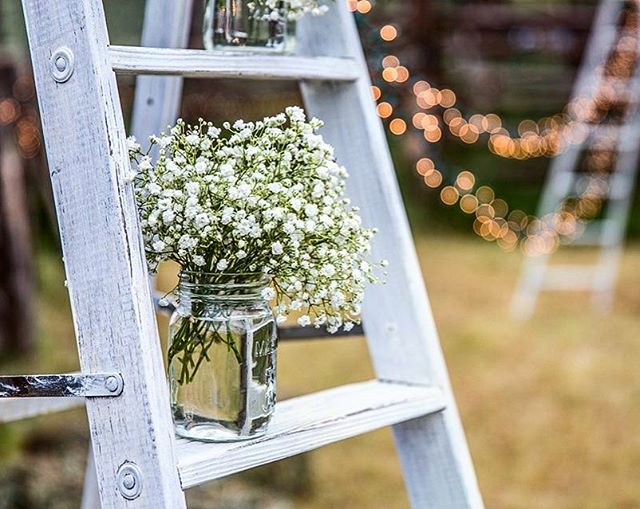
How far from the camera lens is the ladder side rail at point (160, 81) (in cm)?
138

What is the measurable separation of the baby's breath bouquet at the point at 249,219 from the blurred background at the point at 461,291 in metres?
0.84

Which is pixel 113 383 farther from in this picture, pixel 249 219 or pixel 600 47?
pixel 600 47

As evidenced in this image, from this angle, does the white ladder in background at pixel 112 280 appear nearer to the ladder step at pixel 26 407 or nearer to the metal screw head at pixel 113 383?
the metal screw head at pixel 113 383

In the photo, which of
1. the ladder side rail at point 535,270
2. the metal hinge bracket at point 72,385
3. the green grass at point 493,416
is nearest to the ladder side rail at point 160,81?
the metal hinge bracket at point 72,385

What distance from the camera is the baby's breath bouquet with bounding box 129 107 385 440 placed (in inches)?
40.7

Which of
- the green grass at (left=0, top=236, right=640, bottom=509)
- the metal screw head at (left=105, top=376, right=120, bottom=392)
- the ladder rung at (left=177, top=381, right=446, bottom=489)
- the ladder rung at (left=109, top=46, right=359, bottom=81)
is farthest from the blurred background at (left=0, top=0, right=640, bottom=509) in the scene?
the metal screw head at (left=105, top=376, right=120, bottom=392)

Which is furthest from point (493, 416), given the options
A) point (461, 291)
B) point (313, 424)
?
point (313, 424)

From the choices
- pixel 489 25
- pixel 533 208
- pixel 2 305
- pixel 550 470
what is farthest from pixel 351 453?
pixel 489 25

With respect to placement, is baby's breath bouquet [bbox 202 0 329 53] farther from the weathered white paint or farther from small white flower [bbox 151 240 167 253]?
the weathered white paint

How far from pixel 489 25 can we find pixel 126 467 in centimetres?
700

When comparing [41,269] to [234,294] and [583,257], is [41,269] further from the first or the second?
[234,294]

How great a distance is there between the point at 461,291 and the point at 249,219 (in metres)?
4.64

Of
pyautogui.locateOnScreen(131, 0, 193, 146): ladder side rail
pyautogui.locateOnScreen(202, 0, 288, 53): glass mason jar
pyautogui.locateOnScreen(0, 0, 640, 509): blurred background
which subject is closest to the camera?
pyautogui.locateOnScreen(202, 0, 288, 53): glass mason jar

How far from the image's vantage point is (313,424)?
3.75 ft
